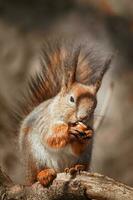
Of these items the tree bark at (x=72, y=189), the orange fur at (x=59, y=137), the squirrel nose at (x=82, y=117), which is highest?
the squirrel nose at (x=82, y=117)

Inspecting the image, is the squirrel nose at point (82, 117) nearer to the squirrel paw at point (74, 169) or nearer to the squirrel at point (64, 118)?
the squirrel at point (64, 118)

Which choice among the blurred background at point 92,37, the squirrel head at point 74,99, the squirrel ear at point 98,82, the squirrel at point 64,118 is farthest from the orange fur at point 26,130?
the blurred background at point 92,37

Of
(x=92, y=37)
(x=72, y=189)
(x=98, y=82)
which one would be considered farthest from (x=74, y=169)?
(x=92, y=37)

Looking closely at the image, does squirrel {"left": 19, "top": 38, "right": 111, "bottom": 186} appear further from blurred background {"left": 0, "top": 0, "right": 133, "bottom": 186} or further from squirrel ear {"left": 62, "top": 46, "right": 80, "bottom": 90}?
blurred background {"left": 0, "top": 0, "right": 133, "bottom": 186}

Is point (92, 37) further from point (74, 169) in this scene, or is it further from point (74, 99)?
point (74, 169)

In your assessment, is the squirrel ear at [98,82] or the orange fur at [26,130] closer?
the squirrel ear at [98,82]

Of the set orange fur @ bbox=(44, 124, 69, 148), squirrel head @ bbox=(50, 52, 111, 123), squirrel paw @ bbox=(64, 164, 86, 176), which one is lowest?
squirrel paw @ bbox=(64, 164, 86, 176)

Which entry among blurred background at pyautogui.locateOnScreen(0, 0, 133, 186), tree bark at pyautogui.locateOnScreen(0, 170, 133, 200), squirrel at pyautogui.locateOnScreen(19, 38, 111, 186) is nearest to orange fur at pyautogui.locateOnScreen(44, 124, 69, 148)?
squirrel at pyautogui.locateOnScreen(19, 38, 111, 186)
